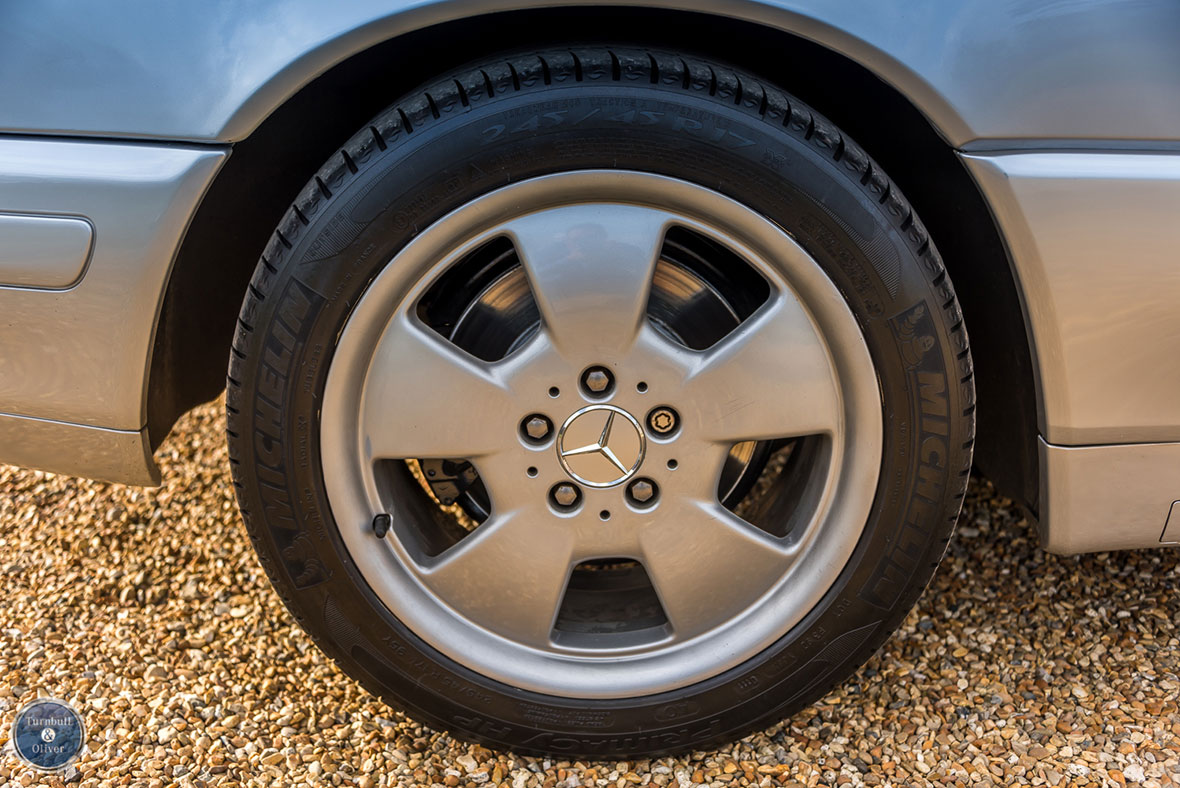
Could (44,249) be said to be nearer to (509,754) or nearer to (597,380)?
(597,380)

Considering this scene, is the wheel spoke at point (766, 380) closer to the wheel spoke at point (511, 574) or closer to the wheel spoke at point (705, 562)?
the wheel spoke at point (705, 562)

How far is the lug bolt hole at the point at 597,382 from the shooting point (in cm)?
130

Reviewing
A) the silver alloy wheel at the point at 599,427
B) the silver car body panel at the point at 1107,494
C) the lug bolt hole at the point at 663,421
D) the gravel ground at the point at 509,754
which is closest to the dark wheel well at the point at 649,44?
the silver car body panel at the point at 1107,494

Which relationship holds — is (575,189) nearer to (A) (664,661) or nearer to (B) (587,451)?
(B) (587,451)

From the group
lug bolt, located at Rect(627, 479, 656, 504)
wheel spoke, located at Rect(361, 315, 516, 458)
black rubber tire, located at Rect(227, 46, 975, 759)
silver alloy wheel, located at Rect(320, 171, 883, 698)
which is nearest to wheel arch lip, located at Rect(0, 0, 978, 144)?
black rubber tire, located at Rect(227, 46, 975, 759)

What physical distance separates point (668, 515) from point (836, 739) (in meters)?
0.52

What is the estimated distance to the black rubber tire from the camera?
1213 mm

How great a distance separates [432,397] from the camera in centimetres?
131

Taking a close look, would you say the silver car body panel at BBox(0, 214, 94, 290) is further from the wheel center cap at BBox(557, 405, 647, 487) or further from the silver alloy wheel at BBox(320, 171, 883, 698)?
the wheel center cap at BBox(557, 405, 647, 487)

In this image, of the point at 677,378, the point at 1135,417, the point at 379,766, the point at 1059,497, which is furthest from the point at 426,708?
the point at 1135,417

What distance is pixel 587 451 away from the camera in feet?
4.31

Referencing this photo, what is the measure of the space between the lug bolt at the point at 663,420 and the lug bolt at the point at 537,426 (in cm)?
15

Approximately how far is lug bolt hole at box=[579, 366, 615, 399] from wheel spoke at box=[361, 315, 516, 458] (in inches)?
4.6
